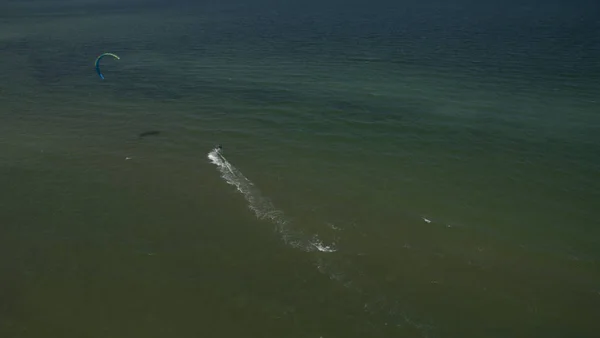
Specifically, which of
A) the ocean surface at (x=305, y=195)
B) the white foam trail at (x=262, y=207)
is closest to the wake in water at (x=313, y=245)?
the white foam trail at (x=262, y=207)

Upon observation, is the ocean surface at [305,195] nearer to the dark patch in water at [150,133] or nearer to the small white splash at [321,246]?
the small white splash at [321,246]

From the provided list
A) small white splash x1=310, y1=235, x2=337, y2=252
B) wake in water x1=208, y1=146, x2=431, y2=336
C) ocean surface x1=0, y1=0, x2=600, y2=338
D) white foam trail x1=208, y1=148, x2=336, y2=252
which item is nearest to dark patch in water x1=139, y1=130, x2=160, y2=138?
ocean surface x1=0, y1=0, x2=600, y2=338

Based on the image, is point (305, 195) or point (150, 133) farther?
point (150, 133)

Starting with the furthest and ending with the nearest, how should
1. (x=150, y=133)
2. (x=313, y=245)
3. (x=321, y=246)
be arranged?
1. (x=150, y=133)
2. (x=313, y=245)
3. (x=321, y=246)

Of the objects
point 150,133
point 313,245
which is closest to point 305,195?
point 313,245

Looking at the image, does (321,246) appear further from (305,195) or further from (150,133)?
(150,133)

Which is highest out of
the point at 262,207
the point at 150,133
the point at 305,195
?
the point at 150,133

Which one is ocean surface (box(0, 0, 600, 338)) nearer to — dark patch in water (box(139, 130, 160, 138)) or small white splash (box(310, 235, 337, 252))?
small white splash (box(310, 235, 337, 252))
